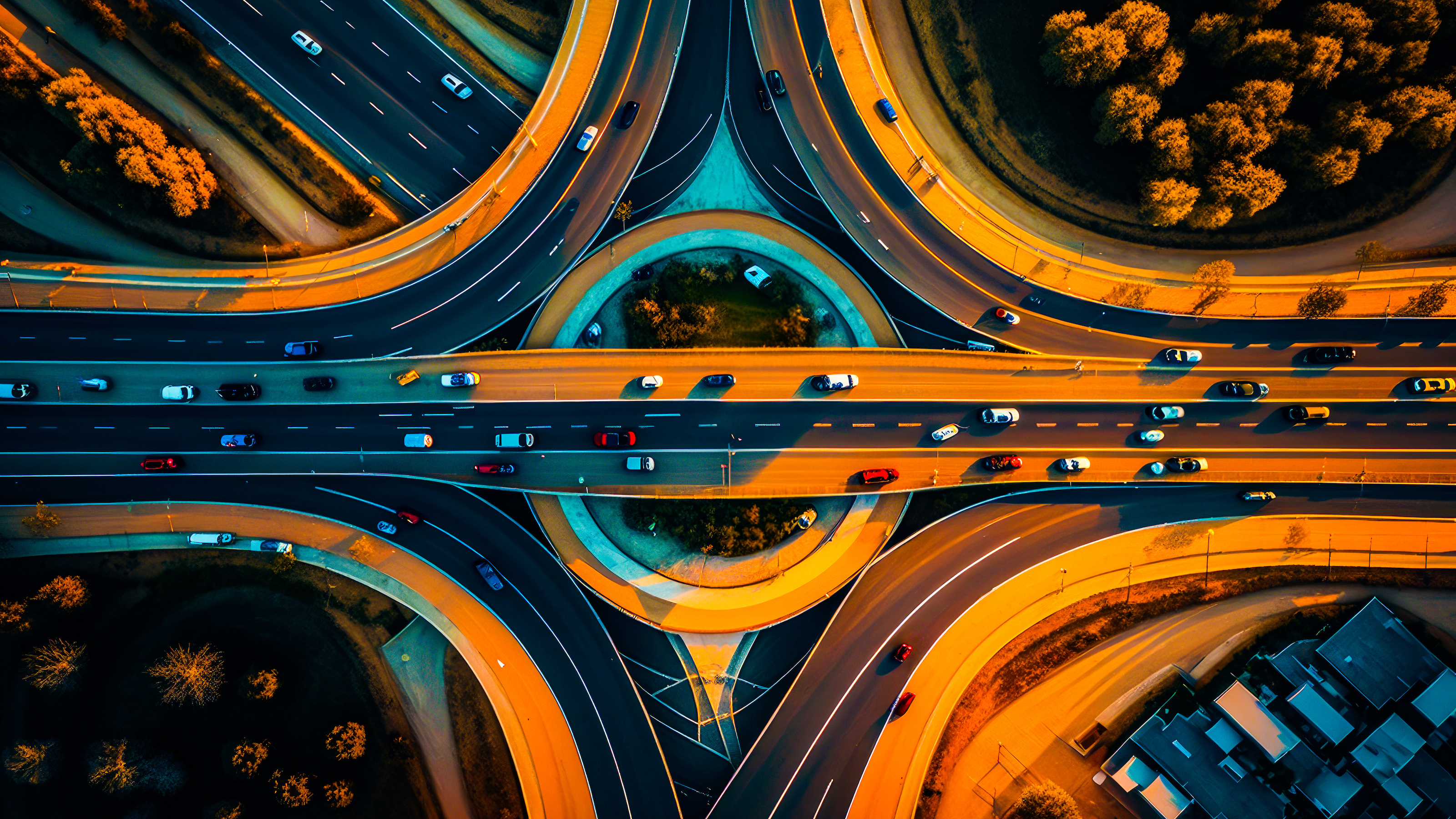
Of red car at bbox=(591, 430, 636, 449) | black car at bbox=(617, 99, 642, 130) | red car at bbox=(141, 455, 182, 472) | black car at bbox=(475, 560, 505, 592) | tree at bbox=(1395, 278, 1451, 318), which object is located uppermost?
black car at bbox=(617, 99, 642, 130)

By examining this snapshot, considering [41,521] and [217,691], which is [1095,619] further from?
[41,521]

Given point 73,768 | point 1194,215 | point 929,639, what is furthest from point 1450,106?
point 73,768

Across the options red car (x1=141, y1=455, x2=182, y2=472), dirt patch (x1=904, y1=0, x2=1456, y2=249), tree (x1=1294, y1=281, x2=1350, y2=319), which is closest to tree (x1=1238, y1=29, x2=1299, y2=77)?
dirt patch (x1=904, y1=0, x2=1456, y2=249)

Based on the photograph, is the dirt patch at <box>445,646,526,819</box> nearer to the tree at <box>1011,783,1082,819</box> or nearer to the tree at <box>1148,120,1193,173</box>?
the tree at <box>1011,783,1082,819</box>

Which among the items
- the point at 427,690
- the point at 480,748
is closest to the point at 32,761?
the point at 427,690

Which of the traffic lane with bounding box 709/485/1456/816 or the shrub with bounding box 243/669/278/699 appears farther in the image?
the traffic lane with bounding box 709/485/1456/816

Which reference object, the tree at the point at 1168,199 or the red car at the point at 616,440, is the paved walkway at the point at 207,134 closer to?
the red car at the point at 616,440
